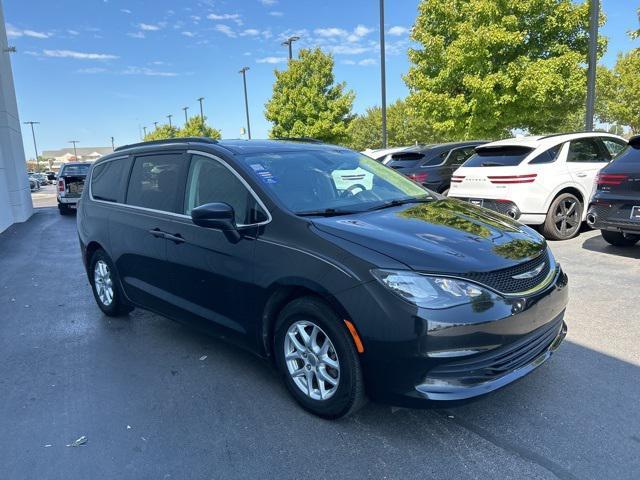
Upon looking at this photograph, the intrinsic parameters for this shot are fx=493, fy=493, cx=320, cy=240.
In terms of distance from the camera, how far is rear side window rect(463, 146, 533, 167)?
7.86 meters

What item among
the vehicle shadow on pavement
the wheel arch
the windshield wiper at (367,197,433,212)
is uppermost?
the windshield wiper at (367,197,433,212)

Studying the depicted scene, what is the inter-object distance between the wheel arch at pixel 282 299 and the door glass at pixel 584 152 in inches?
256

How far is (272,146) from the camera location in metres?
4.06

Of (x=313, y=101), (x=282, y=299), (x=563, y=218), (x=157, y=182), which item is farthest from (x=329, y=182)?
(x=313, y=101)

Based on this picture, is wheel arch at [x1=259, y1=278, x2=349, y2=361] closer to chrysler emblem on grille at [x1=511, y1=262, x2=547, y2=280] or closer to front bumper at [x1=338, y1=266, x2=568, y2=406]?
front bumper at [x1=338, y1=266, x2=568, y2=406]

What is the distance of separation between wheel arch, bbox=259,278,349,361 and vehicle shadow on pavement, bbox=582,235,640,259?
549 centimetres

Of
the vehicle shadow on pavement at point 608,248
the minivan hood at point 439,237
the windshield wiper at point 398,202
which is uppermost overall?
the windshield wiper at point 398,202

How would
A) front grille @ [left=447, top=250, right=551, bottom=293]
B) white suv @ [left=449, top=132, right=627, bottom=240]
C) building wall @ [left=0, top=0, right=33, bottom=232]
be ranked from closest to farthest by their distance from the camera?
front grille @ [left=447, top=250, right=551, bottom=293] → white suv @ [left=449, top=132, right=627, bottom=240] → building wall @ [left=0, top=0, right=33, bottom=232]

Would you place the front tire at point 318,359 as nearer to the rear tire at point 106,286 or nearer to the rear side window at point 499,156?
the rear tire at point 106,286

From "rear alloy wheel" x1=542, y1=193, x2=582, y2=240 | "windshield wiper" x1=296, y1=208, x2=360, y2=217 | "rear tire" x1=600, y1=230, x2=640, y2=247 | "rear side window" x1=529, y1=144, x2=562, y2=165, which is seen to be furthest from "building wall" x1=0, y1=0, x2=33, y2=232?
"rear tire" x1=600, y1=230, x2=640, y2=247

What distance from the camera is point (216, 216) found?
3229 millimetres

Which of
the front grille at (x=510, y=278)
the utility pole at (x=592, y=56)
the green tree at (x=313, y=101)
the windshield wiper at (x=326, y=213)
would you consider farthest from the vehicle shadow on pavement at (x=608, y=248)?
the green tree at (x=313, y=101)

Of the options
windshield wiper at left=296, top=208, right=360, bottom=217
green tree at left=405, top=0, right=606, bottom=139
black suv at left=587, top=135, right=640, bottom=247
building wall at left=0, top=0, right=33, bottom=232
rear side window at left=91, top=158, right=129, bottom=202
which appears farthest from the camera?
green tree at left=405, top=0, right=606, bottom=139

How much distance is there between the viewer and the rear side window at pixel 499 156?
786cm
